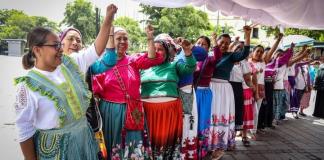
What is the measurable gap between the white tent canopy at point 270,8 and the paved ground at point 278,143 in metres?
2.29

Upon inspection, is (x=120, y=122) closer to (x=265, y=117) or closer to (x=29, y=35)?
(x=29, y=35)

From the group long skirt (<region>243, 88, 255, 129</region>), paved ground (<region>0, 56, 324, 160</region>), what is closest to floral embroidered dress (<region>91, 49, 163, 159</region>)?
paved ground (<region>0, 56, 324, 160</region>)

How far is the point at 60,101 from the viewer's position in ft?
6.93

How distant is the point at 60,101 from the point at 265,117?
20.0 feet

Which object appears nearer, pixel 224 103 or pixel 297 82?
pixel 224 103

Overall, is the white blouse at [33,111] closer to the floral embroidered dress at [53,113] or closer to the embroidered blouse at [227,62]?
the floral embroidered dress at [53,113]

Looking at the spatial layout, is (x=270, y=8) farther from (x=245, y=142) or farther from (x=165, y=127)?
(x=245, y=142)

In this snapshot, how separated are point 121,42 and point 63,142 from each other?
1.44m

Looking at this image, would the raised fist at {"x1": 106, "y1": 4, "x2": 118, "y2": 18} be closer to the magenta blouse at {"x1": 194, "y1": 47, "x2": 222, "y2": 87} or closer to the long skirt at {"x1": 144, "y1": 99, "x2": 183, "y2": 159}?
the long skirt at {"x1": 144, "y1": 99, "x2": 183, "y2": 159}

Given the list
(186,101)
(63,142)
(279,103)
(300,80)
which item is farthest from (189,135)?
(300,80)

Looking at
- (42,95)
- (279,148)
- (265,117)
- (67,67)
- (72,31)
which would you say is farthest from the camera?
(265,117)

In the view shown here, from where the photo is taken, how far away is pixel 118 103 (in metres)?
3.29

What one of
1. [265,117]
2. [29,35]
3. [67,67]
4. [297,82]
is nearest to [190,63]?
[67,67]

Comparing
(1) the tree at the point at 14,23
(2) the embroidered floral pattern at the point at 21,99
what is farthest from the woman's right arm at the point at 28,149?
(1) the tree at the point at 14,23
